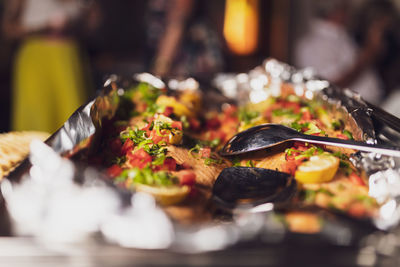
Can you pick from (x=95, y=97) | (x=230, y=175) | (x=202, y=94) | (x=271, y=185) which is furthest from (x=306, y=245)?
(x=202, y=94)

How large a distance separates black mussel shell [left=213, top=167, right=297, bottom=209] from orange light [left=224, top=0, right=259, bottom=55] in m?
5.70

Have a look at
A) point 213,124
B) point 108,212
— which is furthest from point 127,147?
point 213,124

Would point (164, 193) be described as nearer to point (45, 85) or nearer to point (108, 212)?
point (108, 212)

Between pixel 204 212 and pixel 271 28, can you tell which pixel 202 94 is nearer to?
pixel 204 212

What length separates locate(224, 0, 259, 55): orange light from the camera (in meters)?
6.55

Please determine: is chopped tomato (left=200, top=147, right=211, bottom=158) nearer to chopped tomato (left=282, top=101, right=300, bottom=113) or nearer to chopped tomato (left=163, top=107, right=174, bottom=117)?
chopped tomato (left=163, top=107, right=174, bottom=117)

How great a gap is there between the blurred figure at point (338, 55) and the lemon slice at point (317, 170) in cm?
328

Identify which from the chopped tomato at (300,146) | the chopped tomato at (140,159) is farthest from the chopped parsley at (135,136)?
the chopped tomato at (300,146)

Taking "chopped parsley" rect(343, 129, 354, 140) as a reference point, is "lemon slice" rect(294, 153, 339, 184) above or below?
below

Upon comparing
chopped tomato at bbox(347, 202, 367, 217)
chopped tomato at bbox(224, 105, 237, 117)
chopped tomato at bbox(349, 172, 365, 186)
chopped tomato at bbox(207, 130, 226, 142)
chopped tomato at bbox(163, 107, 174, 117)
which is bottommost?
chopped tomato at bbox(347, 202, 367, 217)

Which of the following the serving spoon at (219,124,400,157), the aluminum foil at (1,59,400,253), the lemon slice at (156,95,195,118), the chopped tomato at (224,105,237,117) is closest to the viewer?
the aluminum foil at (1,59,400,253)

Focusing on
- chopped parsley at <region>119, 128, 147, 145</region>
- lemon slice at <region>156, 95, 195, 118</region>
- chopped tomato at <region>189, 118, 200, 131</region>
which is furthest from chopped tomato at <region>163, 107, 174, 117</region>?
chopped parsley at <region>119, 128, 147, 145</region>

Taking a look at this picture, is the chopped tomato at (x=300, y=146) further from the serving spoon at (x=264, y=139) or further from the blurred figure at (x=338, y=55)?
the blurred figure at (x=338, y=55)

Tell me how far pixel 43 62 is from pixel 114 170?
364 centimetres
